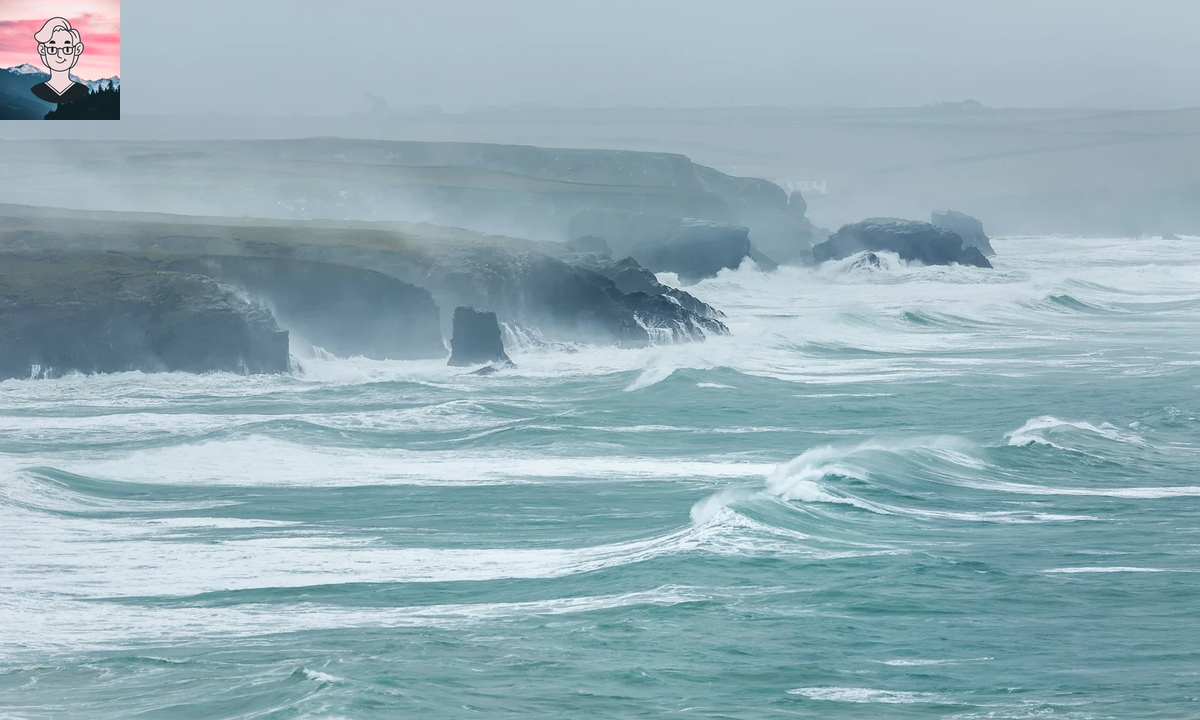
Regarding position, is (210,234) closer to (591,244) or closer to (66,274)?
(66,274)

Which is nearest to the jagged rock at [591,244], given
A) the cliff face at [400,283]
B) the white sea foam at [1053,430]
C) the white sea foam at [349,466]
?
the cliff face at [400,283]

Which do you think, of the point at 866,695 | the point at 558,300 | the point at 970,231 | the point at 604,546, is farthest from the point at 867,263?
the point at 866,695

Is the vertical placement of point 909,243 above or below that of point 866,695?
above

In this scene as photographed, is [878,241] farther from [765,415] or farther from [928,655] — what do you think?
[928,655]

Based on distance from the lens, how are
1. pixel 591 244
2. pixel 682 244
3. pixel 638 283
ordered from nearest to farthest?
pixel 638 283 → pixel 591 244 → pixel 682 244

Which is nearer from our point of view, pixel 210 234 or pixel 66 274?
pixel 66 274

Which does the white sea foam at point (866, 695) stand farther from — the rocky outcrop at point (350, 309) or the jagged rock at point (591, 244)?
the jagged rock at point (591, 244)

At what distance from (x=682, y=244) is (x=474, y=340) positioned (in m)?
47.0

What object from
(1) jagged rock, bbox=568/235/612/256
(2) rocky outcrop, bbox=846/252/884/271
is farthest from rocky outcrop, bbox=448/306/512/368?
(2) rocky outcrop, bbox=846/252/884/271

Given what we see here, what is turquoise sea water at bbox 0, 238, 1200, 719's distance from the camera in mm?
16422

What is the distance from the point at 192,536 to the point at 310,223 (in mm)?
61261

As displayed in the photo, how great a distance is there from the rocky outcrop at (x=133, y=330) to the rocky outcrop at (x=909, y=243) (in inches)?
2471

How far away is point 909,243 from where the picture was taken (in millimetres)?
104938

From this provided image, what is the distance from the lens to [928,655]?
1734cm
